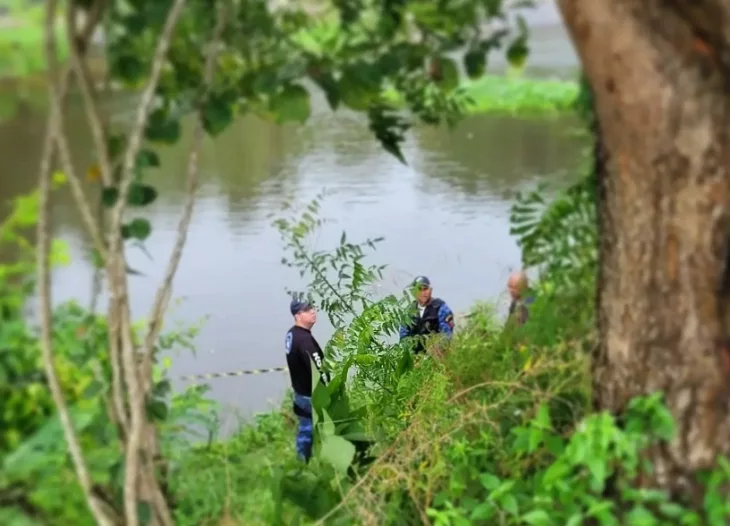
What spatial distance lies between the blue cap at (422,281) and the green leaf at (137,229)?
0.31m

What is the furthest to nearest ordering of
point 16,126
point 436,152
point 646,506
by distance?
point 436,152 < point 16,126 < point 646,506

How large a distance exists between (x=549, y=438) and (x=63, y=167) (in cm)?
57

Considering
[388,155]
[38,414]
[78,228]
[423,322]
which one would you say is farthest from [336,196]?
[38,414]

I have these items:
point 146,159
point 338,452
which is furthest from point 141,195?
point 338,452

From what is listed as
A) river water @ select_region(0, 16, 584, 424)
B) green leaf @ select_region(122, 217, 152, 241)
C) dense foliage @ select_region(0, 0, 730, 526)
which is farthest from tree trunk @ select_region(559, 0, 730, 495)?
green leaf @ select_region(122, 217, 152, 241)

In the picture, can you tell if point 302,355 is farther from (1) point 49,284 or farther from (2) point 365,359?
(1) point 49,284

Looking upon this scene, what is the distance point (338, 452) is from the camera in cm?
73

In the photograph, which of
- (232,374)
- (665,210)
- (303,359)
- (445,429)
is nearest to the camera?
(665,210)

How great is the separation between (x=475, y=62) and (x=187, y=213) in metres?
0.37

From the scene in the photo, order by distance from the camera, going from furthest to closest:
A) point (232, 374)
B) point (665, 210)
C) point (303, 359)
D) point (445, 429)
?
point (232, 374) → point (303, 359) → point (445, 429) → point (665, 210)

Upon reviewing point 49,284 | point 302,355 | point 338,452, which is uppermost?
point 49,284

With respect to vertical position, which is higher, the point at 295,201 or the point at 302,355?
the point at 295,201

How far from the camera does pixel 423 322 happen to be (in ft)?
2.37

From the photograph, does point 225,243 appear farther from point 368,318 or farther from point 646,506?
point 646,506
